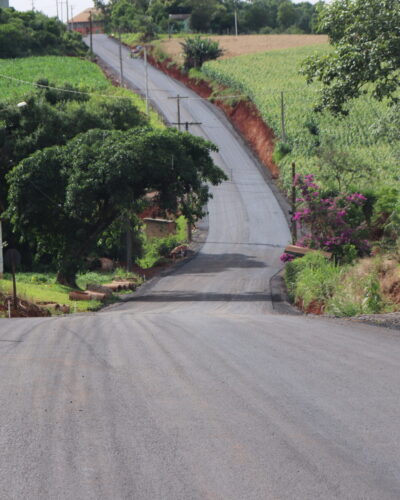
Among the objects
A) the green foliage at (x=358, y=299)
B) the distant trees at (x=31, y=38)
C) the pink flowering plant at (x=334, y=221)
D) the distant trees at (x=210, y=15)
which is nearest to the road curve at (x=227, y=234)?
the pink flowering plant at (x=334, y=221)

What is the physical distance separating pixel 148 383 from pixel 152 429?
2.43 m

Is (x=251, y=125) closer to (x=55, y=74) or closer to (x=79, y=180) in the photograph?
(x=55, y=74)

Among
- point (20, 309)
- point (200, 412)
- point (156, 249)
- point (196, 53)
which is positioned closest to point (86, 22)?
point (196, 53)

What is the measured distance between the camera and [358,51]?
67.2 ft

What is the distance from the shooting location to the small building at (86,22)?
167m

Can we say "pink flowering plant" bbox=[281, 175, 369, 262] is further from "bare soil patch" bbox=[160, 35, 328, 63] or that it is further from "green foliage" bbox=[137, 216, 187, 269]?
"bare soil patch" bbox=[160, 35, 328, 63]

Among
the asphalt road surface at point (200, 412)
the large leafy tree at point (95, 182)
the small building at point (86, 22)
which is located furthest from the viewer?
the small building at point (86, 22)

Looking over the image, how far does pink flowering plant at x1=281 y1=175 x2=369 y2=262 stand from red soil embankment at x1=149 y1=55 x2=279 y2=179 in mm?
38188

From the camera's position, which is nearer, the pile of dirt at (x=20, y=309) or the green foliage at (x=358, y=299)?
the green foliage at (x=358, y=299)

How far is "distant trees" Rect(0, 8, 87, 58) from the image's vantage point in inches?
4624

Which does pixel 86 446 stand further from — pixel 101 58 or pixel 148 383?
pixel 101 58

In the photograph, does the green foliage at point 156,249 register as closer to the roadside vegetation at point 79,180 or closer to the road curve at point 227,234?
the road curve at point 227,234

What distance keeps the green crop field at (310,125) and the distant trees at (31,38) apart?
29.5 meters

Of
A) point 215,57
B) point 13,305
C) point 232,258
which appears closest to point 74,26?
point 215,57
